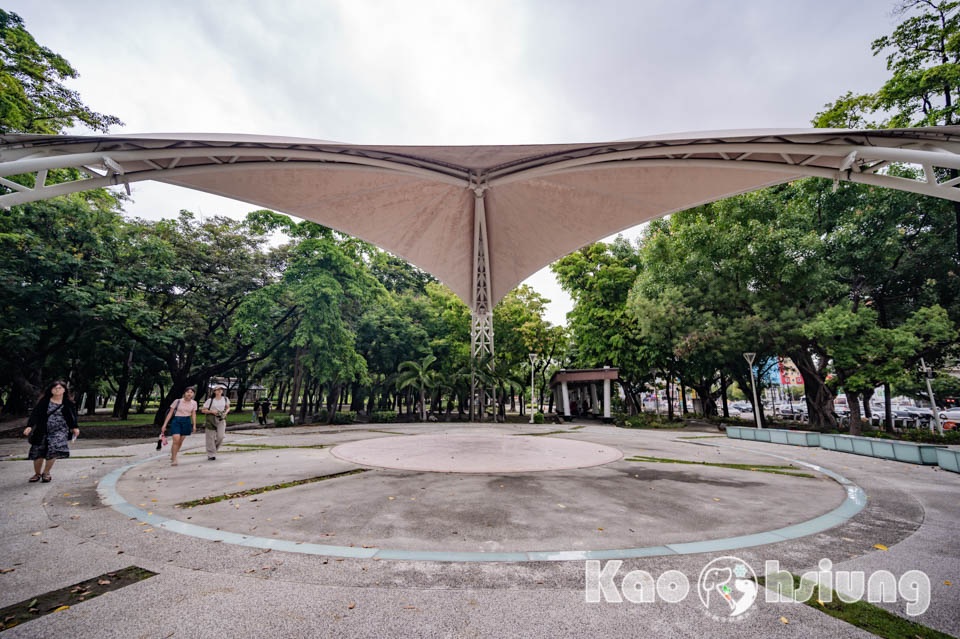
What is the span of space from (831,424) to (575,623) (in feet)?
82.3

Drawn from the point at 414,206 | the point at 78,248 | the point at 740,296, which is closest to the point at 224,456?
the point at 414,206

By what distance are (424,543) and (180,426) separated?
665 centimetres

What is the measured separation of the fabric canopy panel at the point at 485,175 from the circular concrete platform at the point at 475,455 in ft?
22.9

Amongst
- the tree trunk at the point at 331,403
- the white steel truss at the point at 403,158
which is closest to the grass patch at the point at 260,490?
the white steel truss at the point at 403,158

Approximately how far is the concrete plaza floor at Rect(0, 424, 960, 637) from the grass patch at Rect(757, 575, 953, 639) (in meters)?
0.12

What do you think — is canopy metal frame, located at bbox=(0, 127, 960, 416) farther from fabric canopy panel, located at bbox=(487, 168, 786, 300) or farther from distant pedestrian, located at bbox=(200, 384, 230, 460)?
distant pedestrian, located at bbox=(200, 384, 230, 460)

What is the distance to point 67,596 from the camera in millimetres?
2629

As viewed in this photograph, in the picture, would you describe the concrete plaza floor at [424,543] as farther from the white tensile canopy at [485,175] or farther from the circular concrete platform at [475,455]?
the white tensile canopy at [485,175]

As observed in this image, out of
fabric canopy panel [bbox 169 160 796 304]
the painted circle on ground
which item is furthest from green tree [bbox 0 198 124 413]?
A: the painted circle on ground

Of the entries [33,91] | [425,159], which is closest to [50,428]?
[425,159]

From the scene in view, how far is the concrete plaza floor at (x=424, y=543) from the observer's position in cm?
238

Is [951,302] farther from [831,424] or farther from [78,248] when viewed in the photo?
[78,248]

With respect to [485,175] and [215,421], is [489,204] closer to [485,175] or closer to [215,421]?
[485,175]

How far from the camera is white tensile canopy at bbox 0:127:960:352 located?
598 cm
